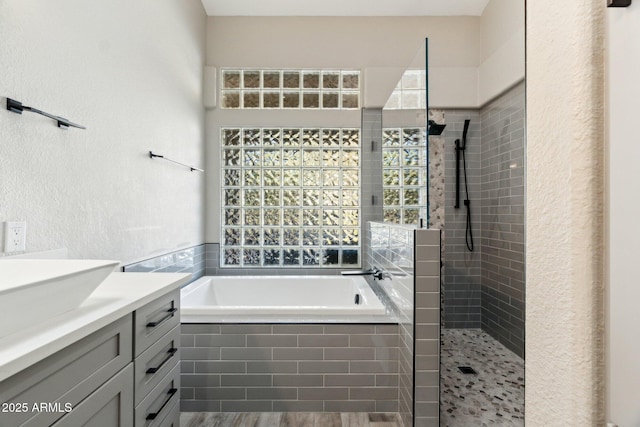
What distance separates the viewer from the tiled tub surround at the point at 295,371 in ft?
6.54

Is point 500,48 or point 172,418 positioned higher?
point 500,48

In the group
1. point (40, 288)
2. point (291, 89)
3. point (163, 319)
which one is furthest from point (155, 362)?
point (291, 89)

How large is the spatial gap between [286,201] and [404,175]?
1457mm

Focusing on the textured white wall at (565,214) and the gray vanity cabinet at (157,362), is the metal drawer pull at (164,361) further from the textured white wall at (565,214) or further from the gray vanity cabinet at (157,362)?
the textured white wall at (565,214)

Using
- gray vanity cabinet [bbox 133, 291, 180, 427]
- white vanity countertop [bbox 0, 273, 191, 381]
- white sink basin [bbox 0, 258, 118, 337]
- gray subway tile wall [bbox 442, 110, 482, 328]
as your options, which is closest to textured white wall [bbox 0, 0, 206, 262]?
white sink basin [bbox 0, 258, 118, 337]

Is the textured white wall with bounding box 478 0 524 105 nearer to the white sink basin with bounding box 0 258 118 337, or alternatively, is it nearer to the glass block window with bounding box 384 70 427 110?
the glass block window with bounding box 384 70 427 110

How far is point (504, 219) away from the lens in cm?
290

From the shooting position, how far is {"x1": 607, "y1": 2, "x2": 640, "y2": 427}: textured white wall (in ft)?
1.44

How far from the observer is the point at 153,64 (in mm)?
2170

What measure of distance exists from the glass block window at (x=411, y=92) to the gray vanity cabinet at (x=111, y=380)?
1493mm

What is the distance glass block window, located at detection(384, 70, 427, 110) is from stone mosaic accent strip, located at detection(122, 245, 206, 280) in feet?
5.56

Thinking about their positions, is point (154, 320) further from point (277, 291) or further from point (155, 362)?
point (277, 291)

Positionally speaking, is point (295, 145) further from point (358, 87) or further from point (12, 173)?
point (12, 173)

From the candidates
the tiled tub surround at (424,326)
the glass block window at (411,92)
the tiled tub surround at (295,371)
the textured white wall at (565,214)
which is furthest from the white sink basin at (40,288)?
the glass block window at (411,92)
